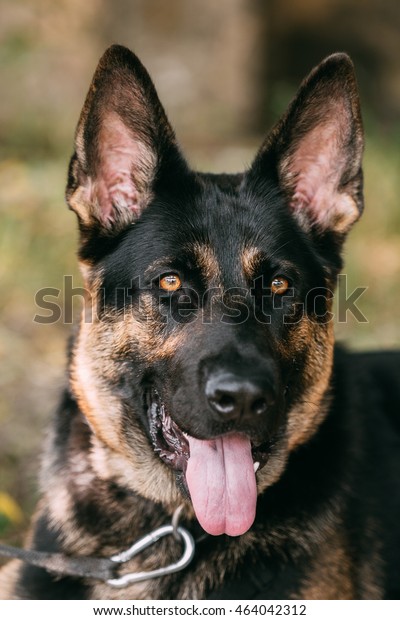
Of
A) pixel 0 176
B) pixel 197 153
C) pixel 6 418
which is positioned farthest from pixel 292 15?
pixel 6 418

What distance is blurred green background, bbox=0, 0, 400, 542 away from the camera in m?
5.77

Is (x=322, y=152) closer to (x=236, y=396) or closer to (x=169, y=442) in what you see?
(x=236, y=396)

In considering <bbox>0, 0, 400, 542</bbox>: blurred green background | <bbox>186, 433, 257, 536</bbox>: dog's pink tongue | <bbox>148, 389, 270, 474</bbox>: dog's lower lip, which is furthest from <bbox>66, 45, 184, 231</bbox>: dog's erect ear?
<bbox>0, 0, 400, 542</bbox>: blurred green background

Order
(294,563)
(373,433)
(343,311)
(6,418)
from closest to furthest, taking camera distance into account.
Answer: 1. (294,563)
2. (373,433)
3. (6,418)
4. (343,311)

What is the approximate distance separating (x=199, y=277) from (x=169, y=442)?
715 millimetres

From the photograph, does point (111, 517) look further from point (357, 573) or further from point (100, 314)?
point (357, 573)

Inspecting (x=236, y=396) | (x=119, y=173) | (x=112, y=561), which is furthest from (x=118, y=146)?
Result: (x=112, y=561)

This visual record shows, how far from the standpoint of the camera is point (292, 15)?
10805 millimetres

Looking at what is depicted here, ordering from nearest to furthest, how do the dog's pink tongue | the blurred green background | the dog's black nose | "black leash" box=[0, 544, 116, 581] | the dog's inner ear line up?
the dog's black nose < the dog's pink tongue < "black leash" box=[0, 544, 116, 581] < the dog's inner ear < the blurred green background

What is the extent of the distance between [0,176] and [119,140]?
14.6 feet

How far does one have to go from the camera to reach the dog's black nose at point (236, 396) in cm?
277

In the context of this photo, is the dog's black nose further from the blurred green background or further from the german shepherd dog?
the blurred green background

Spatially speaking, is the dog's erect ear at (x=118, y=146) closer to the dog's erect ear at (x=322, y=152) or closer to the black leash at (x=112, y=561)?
the dog's erect ear at (x=322, y=152)

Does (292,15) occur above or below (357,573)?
above
